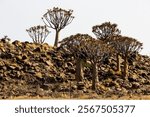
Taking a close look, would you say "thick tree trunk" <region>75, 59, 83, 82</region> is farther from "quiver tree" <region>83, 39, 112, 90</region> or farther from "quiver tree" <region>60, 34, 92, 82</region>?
"quiver tree" <region>83, 39, 112, 90</region>

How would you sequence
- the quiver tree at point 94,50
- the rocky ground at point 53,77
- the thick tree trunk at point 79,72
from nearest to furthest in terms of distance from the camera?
the rocky ground at point 53,77
the quiver tree at point 94,50
the thick tree trunk at point 79,72

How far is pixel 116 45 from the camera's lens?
118ft

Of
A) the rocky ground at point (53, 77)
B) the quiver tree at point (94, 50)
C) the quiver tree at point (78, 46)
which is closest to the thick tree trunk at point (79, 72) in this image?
the quiver tree at point (78, 46)

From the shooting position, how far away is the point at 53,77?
31641 millimetres

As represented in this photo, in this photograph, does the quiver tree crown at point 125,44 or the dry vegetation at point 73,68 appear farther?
the quiver tree crown at point 125,44

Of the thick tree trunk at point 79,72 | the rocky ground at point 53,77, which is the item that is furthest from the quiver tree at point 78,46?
the rocky ground at point 53,77

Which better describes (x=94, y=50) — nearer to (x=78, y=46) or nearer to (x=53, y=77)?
(x=78, y=46)

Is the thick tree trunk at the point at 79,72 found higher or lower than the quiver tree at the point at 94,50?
lower

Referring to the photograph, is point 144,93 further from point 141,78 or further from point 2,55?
point 2,55

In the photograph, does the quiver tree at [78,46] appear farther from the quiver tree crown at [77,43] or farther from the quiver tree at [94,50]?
the quiver tree at [94,50]

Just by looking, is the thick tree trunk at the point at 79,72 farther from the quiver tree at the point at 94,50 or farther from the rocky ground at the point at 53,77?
the quiver tree at the point at 94,50

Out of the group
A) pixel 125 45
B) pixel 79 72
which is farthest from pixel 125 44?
pixel 79 72

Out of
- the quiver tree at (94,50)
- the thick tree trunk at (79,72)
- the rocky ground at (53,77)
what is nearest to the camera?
the rocky ground at (53,77)

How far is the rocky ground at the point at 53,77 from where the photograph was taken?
26.6 meters
